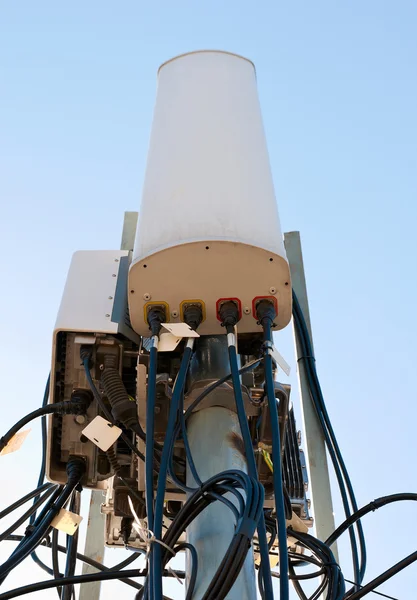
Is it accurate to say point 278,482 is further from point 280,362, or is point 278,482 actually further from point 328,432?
point 328,432

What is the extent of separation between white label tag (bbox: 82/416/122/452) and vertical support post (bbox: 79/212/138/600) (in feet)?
2.06

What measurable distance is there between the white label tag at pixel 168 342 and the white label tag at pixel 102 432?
251 mm

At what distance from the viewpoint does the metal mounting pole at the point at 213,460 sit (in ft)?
3.81

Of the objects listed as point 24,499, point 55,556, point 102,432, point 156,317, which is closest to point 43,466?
point 24,499

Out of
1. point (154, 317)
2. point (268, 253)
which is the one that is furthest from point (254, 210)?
point (154, 317)

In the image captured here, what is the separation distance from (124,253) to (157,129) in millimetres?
335

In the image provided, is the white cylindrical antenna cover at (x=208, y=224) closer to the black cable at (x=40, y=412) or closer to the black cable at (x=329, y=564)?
the black cable at (x=40, y=412)

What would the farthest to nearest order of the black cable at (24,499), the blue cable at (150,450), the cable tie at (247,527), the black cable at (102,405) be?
the black cable at (24,499)
the black cable at (102,405)
the blue cable at (150,450)
the cable tie at (247,527)

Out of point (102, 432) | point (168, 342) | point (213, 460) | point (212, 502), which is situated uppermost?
point (168, 342)

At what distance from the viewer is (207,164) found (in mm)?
1527

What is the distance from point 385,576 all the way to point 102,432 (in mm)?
658

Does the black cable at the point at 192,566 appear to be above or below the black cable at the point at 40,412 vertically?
below

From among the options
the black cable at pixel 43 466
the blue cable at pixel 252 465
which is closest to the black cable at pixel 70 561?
the black cable at pixel 43 466

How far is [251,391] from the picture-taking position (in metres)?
1.57
